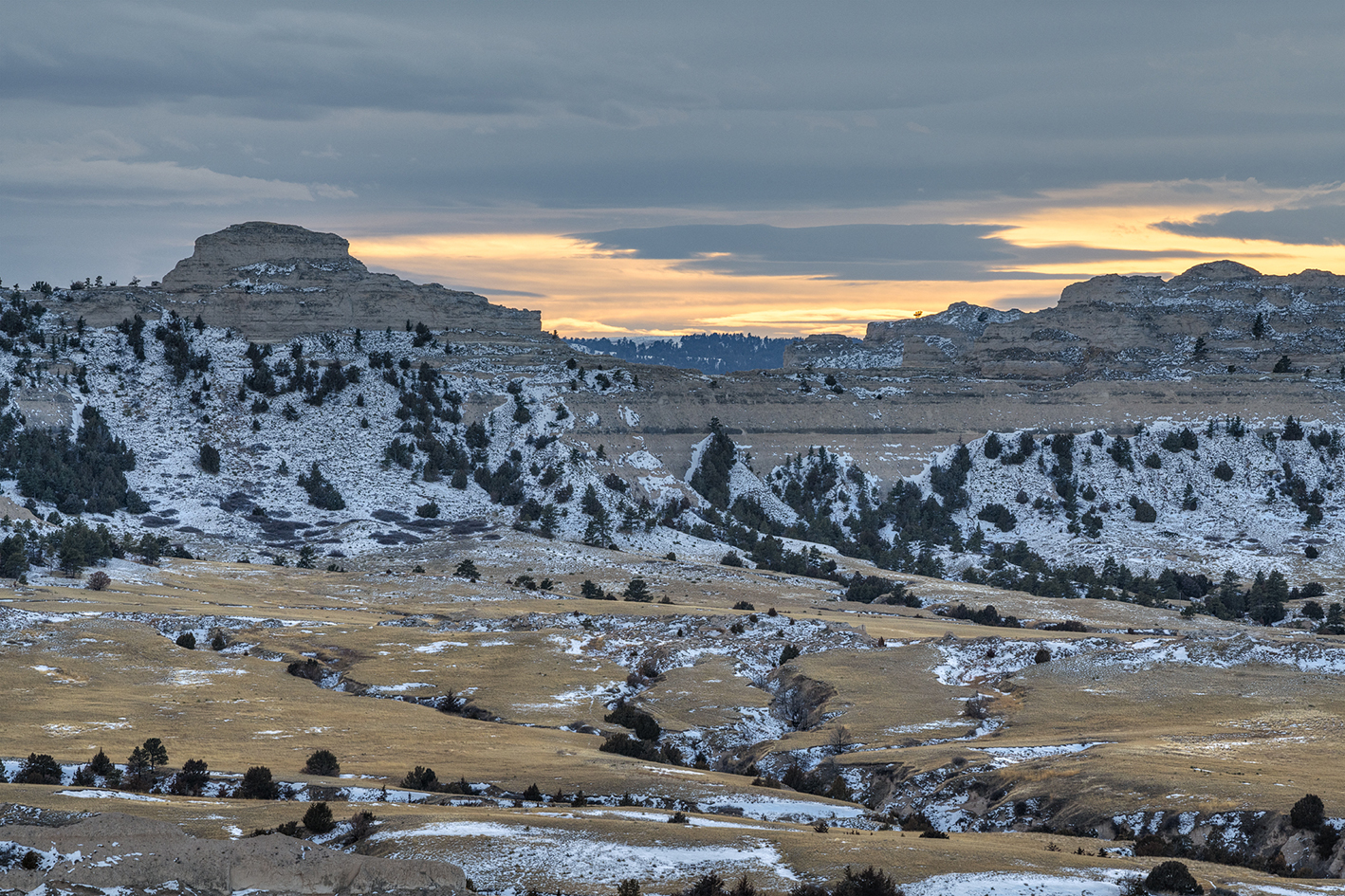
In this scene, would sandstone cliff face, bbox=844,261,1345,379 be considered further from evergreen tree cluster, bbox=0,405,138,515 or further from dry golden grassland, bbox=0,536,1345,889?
evergreen tree cluster, bbox=0,405,138,515

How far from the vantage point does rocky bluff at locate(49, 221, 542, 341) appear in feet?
502

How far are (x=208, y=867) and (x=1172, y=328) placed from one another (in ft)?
602

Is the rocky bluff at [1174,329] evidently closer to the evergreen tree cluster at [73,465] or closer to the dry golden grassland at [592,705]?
the dry golden grassland at [592,705]

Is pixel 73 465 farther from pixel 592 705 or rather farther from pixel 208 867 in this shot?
pixel 208 867

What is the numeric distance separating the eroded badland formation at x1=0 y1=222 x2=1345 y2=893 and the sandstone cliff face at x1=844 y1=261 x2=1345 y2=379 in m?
0.80

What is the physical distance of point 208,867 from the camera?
25141 mm

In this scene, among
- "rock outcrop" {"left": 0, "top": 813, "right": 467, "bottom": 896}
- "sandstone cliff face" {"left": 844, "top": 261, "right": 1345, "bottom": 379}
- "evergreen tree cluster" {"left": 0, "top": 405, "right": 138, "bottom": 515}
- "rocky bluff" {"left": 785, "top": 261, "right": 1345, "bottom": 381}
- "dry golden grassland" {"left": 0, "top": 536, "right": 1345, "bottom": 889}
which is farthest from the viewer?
"sandstone cliff face" {"left": 844, "top": 261, "right": 1345, "bottom": 379}

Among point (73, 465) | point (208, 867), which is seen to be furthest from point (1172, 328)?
point (208, 867)

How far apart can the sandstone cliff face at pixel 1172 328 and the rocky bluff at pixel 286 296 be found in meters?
61.8

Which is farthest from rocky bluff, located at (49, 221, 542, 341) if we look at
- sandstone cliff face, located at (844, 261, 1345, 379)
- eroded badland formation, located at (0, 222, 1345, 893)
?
sandstone cliff face, located at (844, 261, 1345, 379)

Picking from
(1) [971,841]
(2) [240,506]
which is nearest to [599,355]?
(2) [240,506]

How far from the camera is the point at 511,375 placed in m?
151

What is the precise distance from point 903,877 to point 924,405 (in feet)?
438

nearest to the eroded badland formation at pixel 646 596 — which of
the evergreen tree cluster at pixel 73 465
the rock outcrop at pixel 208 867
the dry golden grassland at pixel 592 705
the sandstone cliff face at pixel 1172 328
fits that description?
the rock outcrop at pixel 208 867
